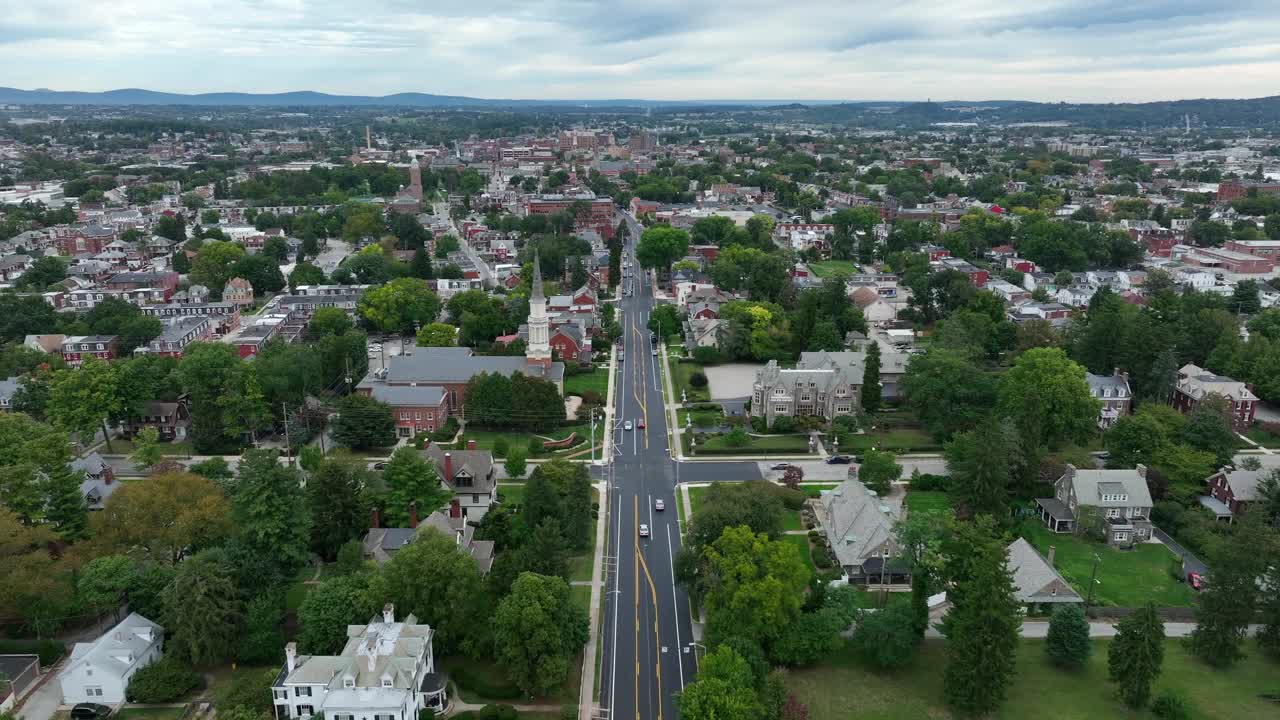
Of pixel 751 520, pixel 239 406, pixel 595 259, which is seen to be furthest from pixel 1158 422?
pixel 595 259

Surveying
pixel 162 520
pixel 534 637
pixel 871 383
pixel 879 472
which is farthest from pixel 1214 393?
pixel 162 520

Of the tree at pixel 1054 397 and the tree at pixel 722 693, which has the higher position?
the tree at pixel 1054 397

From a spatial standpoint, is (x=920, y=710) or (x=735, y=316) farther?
(x=735, y=316)

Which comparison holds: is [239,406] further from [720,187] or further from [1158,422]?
[720,187]

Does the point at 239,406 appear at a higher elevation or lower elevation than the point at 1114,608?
higher

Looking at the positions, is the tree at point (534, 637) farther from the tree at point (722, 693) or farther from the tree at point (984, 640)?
the tree at point (984, 640)

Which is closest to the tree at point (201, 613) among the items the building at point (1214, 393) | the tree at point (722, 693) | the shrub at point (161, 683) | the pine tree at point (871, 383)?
the shrub at point (161, 683)

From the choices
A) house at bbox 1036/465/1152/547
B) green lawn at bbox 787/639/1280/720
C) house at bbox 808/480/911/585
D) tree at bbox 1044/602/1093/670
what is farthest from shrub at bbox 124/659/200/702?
house at bbox 1036/465/1152/547
